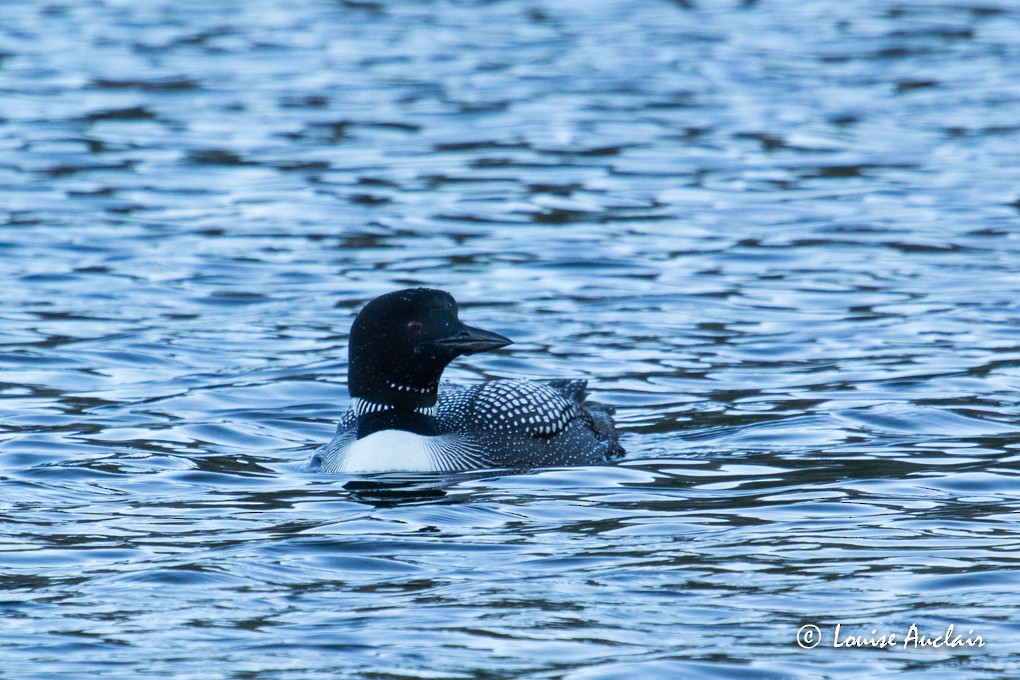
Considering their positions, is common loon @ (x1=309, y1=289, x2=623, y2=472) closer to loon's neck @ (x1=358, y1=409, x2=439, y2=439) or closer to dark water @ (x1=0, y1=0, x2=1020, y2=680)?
loon's neck @ (x1=358, y1=409, x2=439, y2=439)

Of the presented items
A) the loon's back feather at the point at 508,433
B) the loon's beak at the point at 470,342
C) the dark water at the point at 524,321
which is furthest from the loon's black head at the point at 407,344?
the dark water at the point at 524,321

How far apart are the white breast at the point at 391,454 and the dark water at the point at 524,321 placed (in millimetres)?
98

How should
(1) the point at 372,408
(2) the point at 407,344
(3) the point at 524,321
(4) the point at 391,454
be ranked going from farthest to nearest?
(3) the point at 524,321
(1) the point at 372,408
(2) the point at 407,344
(4) the point at 391,454

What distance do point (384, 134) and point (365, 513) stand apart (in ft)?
28.7

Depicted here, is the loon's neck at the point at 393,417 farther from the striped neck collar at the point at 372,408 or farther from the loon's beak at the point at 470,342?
the loon's beak at the point at 470,342

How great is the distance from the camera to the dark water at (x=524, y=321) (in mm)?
5527

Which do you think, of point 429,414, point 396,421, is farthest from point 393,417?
point 429,414

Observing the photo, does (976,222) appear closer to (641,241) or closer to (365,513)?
(641,241)

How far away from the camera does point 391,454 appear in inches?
302

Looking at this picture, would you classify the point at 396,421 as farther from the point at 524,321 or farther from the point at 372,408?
the point at 524,321

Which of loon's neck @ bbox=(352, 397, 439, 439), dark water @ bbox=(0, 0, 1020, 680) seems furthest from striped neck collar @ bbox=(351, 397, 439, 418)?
dark water @ bbox=(0, 0, 1020, 680)

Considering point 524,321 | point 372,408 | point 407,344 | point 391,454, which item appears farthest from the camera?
point 524,321

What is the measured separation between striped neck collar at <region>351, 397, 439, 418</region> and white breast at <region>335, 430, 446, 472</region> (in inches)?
5.8

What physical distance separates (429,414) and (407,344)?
0.35 meters
